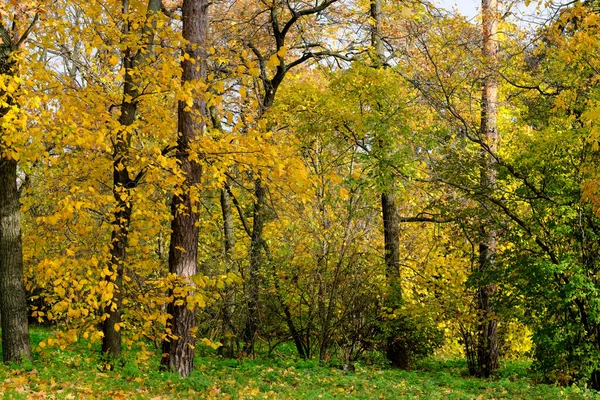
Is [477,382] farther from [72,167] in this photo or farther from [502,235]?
[72,167]

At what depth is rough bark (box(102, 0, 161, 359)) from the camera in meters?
8.29

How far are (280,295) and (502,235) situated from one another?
424cm

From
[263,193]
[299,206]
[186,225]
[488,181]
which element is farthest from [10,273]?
[488,181]

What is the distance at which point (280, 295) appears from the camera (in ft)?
39.4

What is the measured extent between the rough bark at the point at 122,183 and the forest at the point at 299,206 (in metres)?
0.05

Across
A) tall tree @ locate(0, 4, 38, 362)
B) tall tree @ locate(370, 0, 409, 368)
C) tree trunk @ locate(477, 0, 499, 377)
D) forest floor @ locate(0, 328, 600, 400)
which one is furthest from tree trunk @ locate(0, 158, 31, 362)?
tree trunk @ locate(477, 0, 499, 377)

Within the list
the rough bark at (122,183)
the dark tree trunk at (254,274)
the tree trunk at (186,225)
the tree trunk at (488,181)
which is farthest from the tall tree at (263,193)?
the tree trunk at (488,181)

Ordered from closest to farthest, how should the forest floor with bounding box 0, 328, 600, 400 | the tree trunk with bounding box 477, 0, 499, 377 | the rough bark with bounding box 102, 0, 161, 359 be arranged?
the forest floor with bounding box 0, 328, 600, 400, the rough bark with bounding box 102, 0, 161, 359, the tree trunk with bounding box 477, 0, 499, 377

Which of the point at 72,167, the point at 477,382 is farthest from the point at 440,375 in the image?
the point at 72,167

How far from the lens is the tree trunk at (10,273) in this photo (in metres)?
8.55

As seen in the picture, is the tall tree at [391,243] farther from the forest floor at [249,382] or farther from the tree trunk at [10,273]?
the tree trunk at [10,273]

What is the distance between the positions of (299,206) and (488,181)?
3556mm

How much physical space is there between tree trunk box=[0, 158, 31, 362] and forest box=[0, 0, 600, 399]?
0.03 metres

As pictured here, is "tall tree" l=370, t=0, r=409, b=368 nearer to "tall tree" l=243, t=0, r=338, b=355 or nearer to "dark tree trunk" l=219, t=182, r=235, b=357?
"tall tree" l=243, t=0, r=338, b=355
